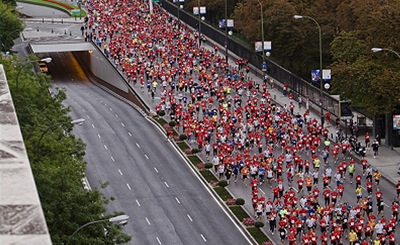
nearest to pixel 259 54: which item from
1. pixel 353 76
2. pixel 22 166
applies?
pixel 353 76


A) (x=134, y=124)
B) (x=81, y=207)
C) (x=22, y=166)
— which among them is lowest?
(x=134, y=124)

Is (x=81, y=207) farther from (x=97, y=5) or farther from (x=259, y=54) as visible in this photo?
(x=97, y=5)

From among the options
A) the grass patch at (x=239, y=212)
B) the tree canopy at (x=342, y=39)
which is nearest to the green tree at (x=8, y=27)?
the tree canopy at (x=342, y=39)

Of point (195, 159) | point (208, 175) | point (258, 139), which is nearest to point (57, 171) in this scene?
point (208, 175)

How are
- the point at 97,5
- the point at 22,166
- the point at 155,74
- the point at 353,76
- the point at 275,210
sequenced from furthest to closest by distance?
the point at 97,5 → the point at 155,74 → the point at 353,76 → the point at 275,210 → the point at 22,166

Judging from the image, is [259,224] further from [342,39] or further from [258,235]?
[342,39]
